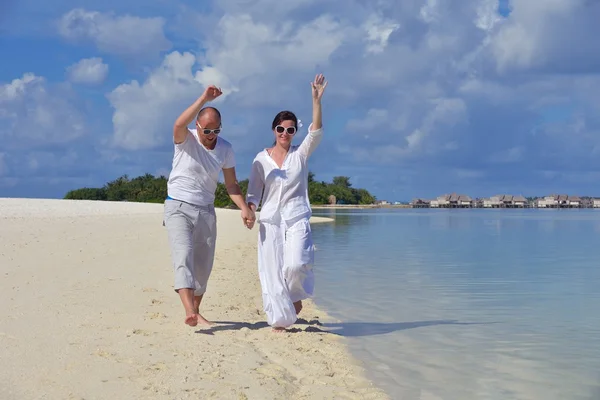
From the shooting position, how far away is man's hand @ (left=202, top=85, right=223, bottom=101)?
5.61 meters

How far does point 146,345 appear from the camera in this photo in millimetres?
5273

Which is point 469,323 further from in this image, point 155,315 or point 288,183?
point 155,315

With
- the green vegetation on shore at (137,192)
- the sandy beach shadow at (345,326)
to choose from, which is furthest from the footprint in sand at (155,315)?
the green vegetation on shore at (137,192)

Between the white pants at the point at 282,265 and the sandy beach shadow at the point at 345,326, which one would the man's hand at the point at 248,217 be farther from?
the sandy beach shadow at the point at 345,326

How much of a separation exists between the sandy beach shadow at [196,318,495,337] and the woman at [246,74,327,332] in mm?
474

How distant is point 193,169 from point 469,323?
12.2 ft

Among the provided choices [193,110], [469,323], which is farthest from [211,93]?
[469,323]

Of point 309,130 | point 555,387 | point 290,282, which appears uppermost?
point 309,130

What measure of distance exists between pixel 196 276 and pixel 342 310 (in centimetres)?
280

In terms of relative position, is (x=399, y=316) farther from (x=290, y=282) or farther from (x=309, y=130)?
(x=309, y=130)

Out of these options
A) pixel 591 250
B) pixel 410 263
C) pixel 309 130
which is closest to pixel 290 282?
pixel 309 130

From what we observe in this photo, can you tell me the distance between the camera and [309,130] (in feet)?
19.8

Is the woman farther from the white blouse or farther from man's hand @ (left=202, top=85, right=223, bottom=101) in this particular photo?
man's hand @ (left=202, top=85, right=223, bottom=101)

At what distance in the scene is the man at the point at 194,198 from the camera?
5805 mm
